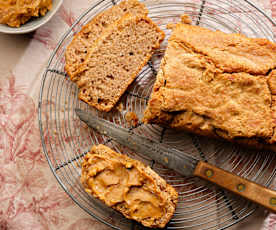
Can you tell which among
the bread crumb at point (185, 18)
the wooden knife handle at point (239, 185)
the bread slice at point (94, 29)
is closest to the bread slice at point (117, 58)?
A: the bread slice at point (94, 29)

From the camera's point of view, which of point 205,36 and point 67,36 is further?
point 67,36

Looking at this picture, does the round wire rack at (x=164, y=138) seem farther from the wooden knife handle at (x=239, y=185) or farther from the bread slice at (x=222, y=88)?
the bread slice at (x=222, y=88)

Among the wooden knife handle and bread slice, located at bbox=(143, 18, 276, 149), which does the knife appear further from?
bread slice, located at bbox=(143, 18, 276, 149)

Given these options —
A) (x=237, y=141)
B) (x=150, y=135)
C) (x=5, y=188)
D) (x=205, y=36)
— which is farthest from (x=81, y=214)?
(x=205, y=36)

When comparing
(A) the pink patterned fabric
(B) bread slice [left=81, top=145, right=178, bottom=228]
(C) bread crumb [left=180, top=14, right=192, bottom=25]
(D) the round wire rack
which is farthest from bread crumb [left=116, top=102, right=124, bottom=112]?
(C) bread crumb [left=180, top=14, right=192, bottom=25]

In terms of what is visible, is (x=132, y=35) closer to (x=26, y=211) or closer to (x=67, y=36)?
(x=67, y=36)
